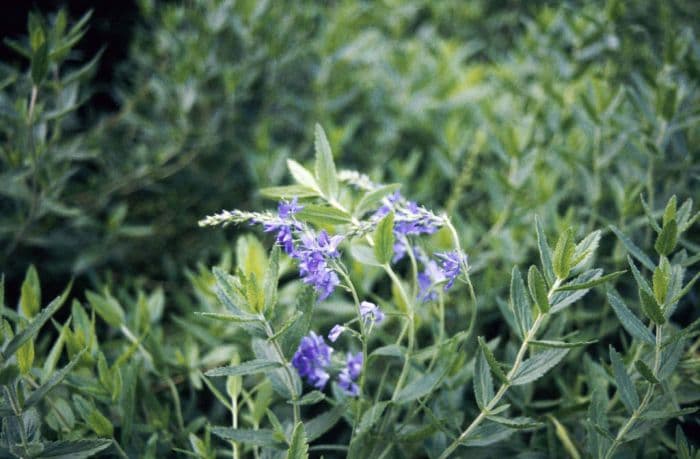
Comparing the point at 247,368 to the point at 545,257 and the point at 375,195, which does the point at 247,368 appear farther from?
the point at 545,257

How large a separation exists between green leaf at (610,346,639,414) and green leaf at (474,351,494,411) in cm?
23

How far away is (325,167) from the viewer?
1180 millimetres

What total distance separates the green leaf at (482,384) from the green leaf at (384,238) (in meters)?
0.27

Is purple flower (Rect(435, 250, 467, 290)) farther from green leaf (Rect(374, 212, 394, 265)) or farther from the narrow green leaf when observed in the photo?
the narrow green leaf

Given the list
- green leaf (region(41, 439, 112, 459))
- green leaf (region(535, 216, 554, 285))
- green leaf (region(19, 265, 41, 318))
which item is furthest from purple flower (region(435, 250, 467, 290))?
green leaf (region(19, 265, 41, 318))

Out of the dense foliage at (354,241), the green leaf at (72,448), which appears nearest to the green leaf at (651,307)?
the dense foliage at (354,241)

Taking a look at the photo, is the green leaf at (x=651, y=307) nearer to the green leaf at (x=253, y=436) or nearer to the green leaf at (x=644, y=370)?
the green leaf at (x=644, y=370)

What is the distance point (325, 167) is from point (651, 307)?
0.64 m

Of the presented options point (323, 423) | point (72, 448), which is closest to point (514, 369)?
point (323, 423)

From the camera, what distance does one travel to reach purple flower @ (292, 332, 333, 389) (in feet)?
3.88

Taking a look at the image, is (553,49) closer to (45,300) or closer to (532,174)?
(532,174)

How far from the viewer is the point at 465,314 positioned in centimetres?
177

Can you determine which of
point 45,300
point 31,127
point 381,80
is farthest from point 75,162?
point 381,80

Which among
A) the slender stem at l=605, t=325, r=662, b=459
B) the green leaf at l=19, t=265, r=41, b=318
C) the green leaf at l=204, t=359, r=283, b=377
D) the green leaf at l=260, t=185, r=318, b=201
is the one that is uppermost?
the green leaf at l=260, t=185, r=318, b=201
